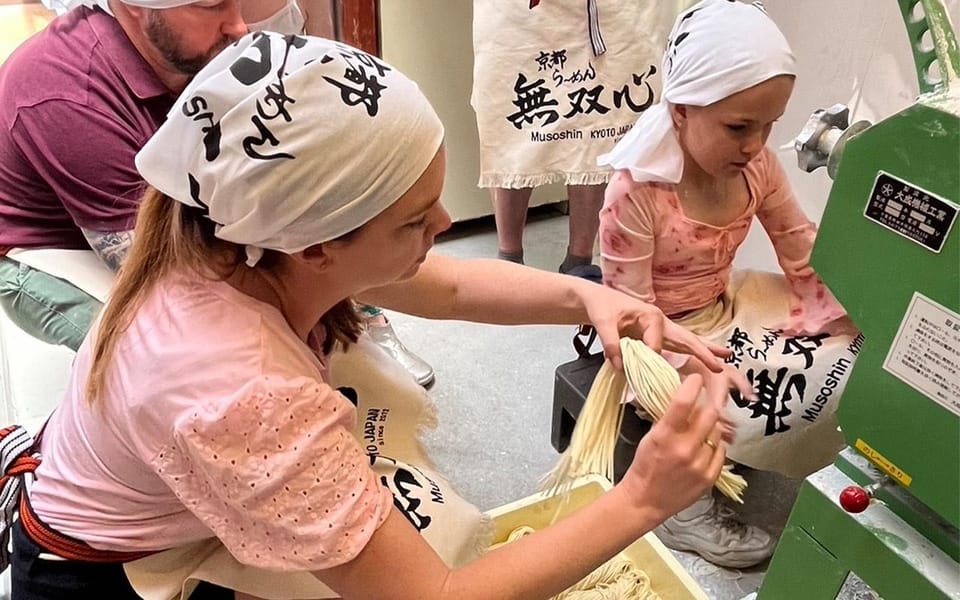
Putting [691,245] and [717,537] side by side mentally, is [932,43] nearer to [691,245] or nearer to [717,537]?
[691,245]

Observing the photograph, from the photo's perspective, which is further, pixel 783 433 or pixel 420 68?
pixel 420 68

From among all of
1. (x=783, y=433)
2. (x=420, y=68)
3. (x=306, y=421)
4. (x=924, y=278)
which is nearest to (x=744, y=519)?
(x=783, y=433)

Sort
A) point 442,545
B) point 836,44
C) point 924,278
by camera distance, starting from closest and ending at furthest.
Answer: point 924,278, point 442,545, point 836,44

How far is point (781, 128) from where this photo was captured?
6.63 ft

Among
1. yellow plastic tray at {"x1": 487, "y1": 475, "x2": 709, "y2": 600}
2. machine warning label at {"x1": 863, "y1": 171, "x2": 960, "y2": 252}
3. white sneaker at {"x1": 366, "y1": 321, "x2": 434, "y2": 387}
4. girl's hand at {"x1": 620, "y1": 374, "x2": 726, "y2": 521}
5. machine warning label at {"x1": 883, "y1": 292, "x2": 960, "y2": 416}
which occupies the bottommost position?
white sneaker at {"x1": 366, "y1": 321, "x2": 434, "y2": 387}

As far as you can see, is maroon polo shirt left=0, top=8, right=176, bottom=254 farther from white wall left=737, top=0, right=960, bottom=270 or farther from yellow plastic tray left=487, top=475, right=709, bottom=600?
white wall left=737, top=0, right=960, bottom=270

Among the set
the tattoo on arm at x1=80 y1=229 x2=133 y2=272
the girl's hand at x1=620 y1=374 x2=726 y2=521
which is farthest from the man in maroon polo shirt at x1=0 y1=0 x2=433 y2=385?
the girl's hand at x1=620 y1=374 x2=726 y2=521

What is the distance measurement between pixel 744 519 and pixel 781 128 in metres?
0.93

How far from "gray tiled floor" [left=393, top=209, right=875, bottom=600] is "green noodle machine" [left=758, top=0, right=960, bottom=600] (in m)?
0.71

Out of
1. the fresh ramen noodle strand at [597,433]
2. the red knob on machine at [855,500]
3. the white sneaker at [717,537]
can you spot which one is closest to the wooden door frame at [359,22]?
the fresh ramen noodle strand at [597,433]

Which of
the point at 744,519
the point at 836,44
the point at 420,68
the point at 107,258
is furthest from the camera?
the point at 420,68

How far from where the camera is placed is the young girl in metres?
1.43

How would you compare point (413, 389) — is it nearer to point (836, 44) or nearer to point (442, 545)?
point (442, 545)

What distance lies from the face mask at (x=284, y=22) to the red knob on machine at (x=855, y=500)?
1323mm
